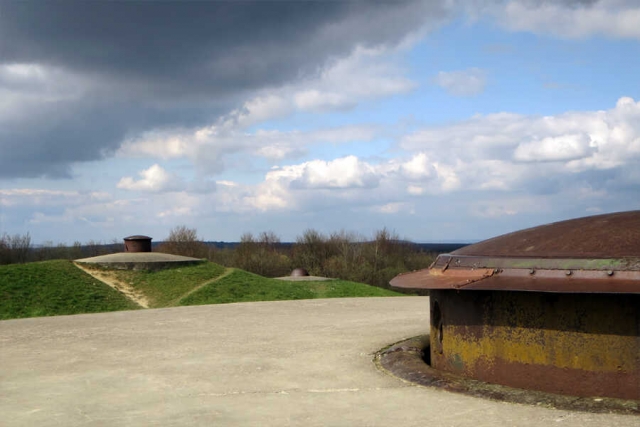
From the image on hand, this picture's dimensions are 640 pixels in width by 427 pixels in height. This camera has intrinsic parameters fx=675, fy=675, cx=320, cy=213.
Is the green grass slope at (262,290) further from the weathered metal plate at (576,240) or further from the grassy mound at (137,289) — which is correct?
the weathered metal plate at (576,240)

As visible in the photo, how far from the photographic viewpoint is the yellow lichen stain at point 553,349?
431 centimetres

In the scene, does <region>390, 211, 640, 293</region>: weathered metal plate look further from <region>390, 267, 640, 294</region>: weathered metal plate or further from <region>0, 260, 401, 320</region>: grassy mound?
<region>0, 260, 401, 320</region>: grassy mound

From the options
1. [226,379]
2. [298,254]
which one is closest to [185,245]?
[298,254]

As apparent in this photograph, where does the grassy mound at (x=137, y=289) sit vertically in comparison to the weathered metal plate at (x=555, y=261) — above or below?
below

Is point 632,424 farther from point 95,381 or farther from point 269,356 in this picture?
point 95,381

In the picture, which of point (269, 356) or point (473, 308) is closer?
point (473, 308)

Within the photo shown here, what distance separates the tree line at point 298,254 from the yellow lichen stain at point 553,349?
102 feet

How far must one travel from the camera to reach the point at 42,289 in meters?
15.9

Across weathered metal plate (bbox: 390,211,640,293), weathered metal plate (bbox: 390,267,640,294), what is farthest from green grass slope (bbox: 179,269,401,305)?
weathered metal plate (bbox: 390,267,640,294)

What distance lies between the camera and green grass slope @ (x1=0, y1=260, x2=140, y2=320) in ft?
47.3

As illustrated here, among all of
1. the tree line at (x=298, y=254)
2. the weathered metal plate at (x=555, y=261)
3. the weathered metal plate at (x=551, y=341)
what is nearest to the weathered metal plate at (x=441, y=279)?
the weathered metal plate at (x=555, y=261)

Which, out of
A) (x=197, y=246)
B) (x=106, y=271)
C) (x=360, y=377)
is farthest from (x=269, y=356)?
(x=197, y=246)

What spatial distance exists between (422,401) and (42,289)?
44.5 feet

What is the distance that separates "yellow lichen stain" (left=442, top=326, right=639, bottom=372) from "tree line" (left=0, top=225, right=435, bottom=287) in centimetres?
3097
